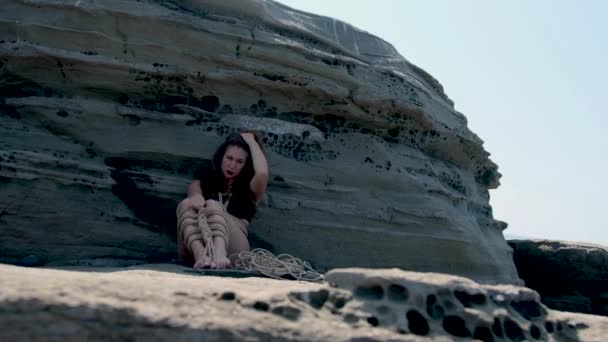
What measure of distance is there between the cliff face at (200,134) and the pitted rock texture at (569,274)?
1.14 metres

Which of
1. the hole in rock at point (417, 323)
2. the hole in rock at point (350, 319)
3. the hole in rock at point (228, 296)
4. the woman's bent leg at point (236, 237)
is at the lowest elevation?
the woman's bent leg at point (236, 237)

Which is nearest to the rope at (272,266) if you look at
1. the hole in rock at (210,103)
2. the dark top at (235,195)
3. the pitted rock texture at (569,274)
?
the dark top at (235,195)

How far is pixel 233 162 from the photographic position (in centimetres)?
509

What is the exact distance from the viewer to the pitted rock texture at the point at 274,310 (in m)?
2.13

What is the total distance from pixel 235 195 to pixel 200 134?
0.78 meters

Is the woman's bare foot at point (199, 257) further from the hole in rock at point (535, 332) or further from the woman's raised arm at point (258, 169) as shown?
the hole in rock at point (535, 332)

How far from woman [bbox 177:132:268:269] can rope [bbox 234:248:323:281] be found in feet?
0.61

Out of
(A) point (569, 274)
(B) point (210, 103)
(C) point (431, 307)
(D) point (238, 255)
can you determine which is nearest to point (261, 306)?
(C) point (431, 307)

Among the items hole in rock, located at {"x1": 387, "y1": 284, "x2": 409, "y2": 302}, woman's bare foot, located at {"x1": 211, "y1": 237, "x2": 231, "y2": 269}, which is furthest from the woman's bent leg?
hole in rock, located at {"x1": 387, "y1": 284, "x2": 409, "y2": 302}

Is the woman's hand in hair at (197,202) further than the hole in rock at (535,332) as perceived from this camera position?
Yes

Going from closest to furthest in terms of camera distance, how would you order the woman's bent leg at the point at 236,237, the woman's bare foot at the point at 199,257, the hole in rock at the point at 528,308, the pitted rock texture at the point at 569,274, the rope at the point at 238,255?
the hole in rock at the point at 528,308
the woman's bare foot at the point at 199,257
the rope at the point at 238,255
the woman's bent leg at the point at 236,237
the pitted rock texture at the point at 569,274

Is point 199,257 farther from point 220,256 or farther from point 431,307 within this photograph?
point 431,307

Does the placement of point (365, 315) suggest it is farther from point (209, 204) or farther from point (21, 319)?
point (209, 204)

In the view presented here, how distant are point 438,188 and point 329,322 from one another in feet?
13.5
